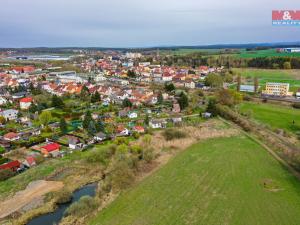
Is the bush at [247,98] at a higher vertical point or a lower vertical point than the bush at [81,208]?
higher

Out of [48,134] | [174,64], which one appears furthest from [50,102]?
[174,64]

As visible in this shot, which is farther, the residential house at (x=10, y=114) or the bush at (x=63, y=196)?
the residential house at (x=10, y=114)

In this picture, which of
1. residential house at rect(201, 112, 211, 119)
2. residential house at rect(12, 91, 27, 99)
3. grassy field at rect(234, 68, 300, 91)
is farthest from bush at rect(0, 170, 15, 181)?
grassy field at rect(234, 68, 300, 91)

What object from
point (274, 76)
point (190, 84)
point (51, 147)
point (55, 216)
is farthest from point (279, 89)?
point (55, 216)

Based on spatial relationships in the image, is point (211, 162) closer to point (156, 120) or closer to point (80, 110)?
point (156, 120)

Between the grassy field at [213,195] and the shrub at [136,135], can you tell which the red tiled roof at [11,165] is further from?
the shrub at [136,135]

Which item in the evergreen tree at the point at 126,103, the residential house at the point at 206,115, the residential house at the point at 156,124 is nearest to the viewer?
the residential house at the point at 156,124

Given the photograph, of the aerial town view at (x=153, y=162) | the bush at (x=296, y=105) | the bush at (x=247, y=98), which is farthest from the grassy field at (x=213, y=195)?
the bush at (x=247, y=98)
